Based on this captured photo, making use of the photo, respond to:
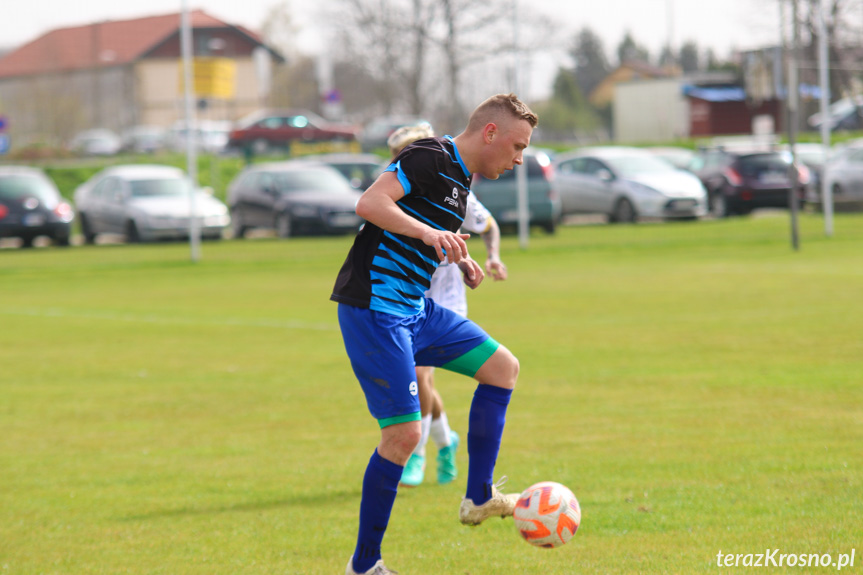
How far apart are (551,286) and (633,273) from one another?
2.04 m

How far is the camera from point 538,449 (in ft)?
22.2

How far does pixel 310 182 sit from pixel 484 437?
23.5 metres

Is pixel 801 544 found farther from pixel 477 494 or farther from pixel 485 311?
pixel 485 311

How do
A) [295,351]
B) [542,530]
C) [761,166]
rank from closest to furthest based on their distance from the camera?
[542,530] → [295,351] → [761,166]

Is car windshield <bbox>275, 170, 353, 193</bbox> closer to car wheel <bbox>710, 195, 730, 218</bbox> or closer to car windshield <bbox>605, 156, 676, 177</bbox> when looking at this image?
car windshield <bbox>605, 156, 676, 177</bbox>

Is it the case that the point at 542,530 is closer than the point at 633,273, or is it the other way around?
the point at 542,530

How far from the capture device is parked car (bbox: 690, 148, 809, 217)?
29.4 metres

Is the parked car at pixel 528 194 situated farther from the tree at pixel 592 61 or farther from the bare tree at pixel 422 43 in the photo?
the tree at pixel 592 61

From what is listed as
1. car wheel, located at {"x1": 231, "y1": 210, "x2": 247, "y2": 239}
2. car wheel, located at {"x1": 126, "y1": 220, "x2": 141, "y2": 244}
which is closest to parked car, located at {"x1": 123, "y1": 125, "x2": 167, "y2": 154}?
car wheel, located at {"x1": 231, "y1": 210, "x2": 247, "y2": 239}

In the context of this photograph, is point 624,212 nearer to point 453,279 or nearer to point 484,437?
point 453,279

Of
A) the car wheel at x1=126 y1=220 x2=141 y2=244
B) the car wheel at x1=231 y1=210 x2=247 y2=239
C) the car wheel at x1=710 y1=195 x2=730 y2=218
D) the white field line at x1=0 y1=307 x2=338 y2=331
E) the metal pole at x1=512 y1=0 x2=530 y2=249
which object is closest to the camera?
the white field line at x1=0 y1=307 x2=338 y2=331

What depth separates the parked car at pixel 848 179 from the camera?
A: 97.2ft

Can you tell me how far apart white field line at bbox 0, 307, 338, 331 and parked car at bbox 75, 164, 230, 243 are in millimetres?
11333

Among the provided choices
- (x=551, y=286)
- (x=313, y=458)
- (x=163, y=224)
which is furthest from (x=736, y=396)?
(x=163, y=224)
